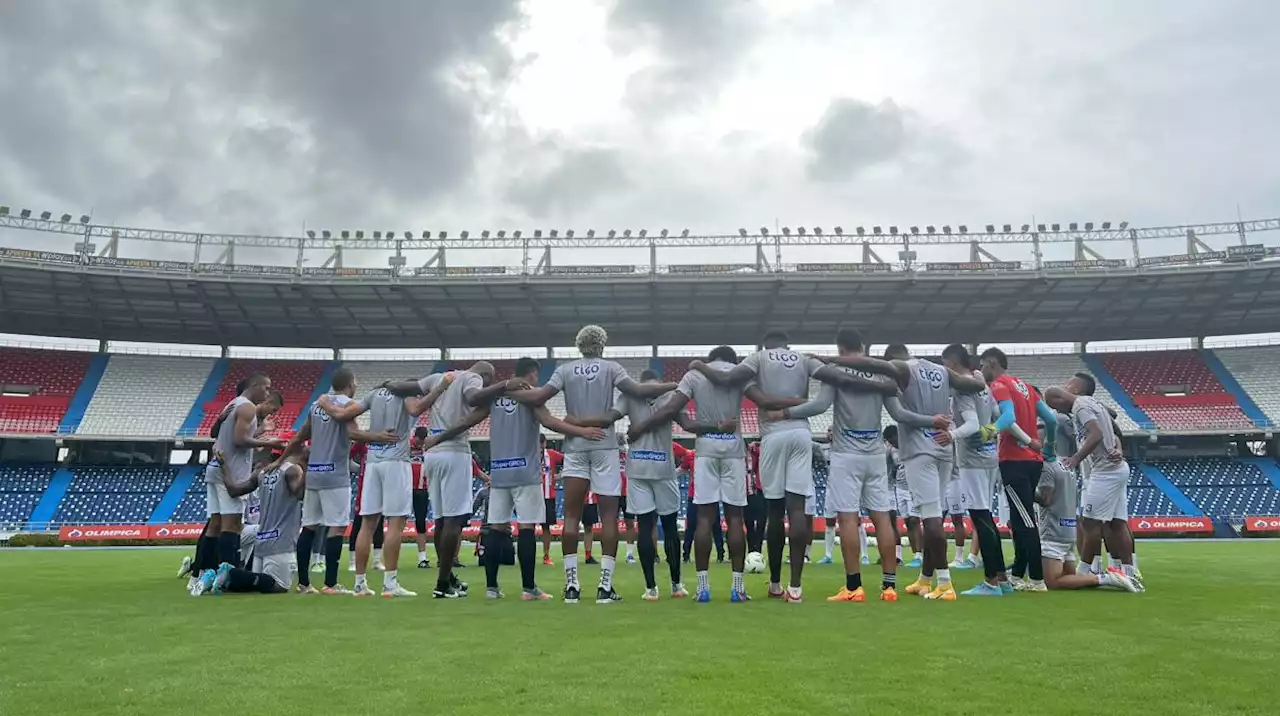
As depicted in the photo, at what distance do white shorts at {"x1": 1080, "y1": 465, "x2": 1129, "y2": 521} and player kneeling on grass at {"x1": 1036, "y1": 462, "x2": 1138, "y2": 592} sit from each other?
245 mm

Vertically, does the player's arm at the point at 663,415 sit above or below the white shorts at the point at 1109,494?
above

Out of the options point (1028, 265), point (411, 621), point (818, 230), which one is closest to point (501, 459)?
point (411, 621)

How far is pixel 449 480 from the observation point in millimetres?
7645

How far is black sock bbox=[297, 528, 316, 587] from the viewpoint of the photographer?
8.04 metres

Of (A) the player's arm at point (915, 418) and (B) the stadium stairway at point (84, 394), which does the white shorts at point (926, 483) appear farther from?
(B) the stadium stairway at point (84, 394)

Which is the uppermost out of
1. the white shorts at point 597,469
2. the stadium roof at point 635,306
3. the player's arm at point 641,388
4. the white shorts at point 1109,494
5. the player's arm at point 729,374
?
the stadium roof at point 635,306

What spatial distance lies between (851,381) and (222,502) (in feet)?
22.3

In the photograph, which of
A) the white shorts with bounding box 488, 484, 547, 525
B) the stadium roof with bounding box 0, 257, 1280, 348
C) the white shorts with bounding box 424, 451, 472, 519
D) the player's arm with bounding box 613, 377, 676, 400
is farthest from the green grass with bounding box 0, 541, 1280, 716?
the stadium roof with bounding box 0, 257, 1280, 348

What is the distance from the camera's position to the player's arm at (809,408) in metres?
6.75

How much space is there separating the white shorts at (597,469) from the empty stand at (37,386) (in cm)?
3597

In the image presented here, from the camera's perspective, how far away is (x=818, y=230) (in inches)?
1366

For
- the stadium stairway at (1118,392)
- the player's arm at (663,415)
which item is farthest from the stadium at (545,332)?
the player's arm at (663,415)

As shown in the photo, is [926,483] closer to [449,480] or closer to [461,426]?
[461,426]

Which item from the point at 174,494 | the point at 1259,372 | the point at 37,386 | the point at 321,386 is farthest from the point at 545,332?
the point at 1259,372
